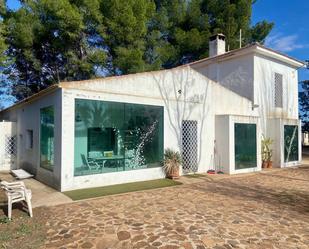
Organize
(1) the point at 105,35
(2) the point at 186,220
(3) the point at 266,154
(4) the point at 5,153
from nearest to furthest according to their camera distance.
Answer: (2) the point at 186,220 < (4) the point at 5,153 < (3) the point at 266,154 < (1) the point at 105,35

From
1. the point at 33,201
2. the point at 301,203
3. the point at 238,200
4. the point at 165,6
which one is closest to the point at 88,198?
the point at 33,201

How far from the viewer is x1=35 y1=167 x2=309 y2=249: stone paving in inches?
184

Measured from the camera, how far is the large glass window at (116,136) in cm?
925

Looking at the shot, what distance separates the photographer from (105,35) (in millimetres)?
17344

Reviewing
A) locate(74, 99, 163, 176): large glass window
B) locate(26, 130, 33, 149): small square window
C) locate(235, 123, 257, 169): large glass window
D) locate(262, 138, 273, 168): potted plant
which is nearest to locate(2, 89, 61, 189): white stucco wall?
locate(26, 130, 33, 149): small square window

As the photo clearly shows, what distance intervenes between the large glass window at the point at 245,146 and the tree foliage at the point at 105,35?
7.98 metres

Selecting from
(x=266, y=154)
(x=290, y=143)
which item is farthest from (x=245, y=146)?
(x=290, y=143)

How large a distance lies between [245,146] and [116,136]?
21.4 ft

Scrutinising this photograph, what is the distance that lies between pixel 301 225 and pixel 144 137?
640 centimetres

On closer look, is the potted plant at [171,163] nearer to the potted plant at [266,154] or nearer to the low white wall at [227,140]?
the low white wall at [227,140]

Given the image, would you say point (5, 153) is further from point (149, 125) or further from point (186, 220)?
point (186, 220)

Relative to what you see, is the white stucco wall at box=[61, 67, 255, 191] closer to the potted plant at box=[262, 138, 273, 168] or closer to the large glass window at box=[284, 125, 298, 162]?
the potted plant at box=[262, 138, 273, 168]

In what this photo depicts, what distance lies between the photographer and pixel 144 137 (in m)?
10.6

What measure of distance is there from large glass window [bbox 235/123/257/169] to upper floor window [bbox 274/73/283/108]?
4.33 meters
